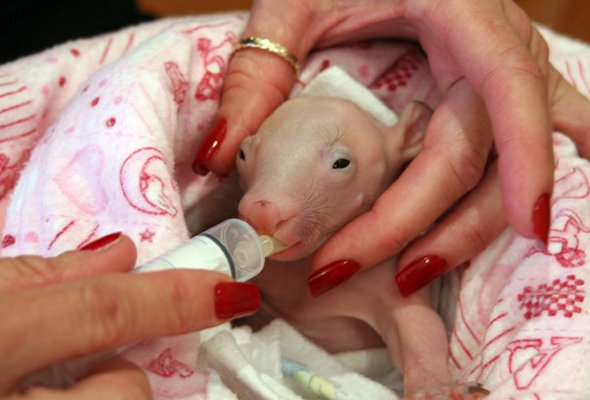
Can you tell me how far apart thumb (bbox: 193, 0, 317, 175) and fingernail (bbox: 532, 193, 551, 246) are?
0.50 metres

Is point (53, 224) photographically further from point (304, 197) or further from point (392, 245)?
point (392, 245)

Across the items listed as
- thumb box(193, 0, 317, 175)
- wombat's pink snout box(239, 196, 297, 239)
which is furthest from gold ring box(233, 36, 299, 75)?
wombat's pink snout box(239, 196, 297, 239)

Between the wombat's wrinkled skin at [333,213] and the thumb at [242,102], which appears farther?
the thumb at [242,102]

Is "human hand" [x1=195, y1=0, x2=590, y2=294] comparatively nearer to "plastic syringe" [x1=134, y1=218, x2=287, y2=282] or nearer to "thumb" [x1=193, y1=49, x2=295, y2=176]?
"thumb" [x1=193, y1=49, x2=295, y2=176]

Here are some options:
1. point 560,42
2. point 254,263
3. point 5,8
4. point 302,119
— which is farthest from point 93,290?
point 5,8

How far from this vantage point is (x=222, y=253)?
33.1 inches

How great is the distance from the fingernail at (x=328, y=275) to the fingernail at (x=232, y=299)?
285mm

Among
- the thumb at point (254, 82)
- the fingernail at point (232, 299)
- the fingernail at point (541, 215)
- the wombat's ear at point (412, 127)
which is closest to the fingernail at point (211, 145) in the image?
the thumb at point (254, 82)

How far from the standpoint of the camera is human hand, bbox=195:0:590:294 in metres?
0.94

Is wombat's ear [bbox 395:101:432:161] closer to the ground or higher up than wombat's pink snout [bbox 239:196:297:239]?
closer to the ground

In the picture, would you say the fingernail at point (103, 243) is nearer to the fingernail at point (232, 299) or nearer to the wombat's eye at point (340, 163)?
the fingernail at point (232, 299)

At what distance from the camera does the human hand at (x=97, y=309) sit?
628 millimetres

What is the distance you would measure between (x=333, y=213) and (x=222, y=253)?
0.99ft

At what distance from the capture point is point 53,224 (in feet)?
3.14
